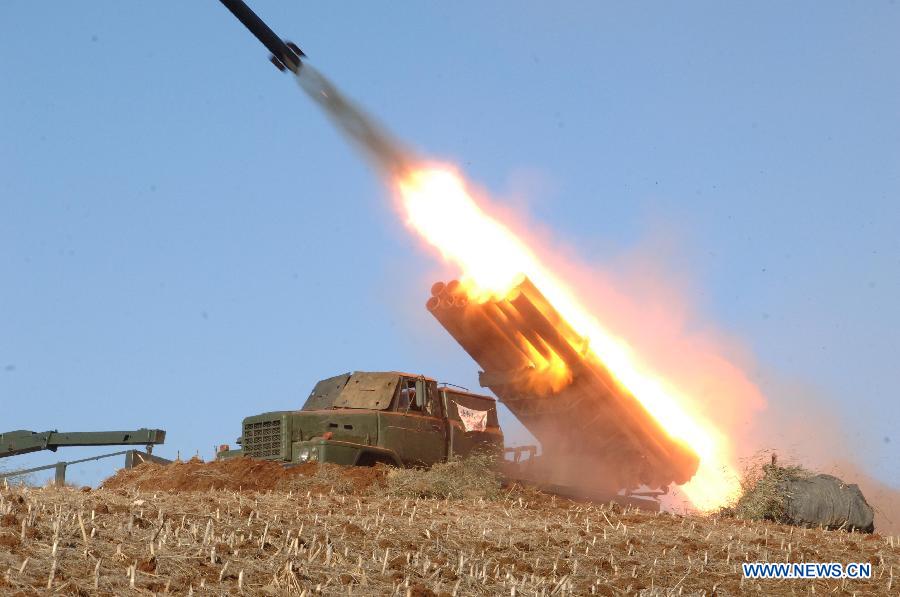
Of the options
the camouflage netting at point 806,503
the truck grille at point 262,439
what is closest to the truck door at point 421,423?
the truck grille at point 262,439

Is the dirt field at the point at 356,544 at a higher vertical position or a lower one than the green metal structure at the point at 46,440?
lower

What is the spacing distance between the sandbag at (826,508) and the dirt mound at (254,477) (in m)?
6.85

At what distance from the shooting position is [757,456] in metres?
19.4

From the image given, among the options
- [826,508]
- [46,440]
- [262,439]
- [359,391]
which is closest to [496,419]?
[359,391]

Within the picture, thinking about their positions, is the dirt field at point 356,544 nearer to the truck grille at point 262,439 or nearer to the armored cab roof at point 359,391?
the truck grille at point 262,439

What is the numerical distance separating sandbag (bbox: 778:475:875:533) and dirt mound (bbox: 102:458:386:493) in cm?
685

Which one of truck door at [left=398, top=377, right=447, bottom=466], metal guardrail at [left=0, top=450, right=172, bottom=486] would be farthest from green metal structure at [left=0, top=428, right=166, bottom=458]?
truck door at [left=398, top=377, right=447, bottom=466]

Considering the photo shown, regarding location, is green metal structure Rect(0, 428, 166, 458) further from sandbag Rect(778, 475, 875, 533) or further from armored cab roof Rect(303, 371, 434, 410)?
sandbag Rect(778, 475, 875, 533)

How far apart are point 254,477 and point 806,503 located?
902 centimetres

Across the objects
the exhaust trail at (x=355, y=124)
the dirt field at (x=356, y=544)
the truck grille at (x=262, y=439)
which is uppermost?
Result: the exhaust trail at (x=355, y=124)

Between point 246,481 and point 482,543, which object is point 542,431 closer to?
point 246,481

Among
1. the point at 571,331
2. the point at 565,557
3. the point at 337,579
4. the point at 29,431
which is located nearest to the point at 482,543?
the point at 565,557

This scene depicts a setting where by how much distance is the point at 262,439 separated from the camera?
17.9 m

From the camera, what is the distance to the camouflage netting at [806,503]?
18172mm
